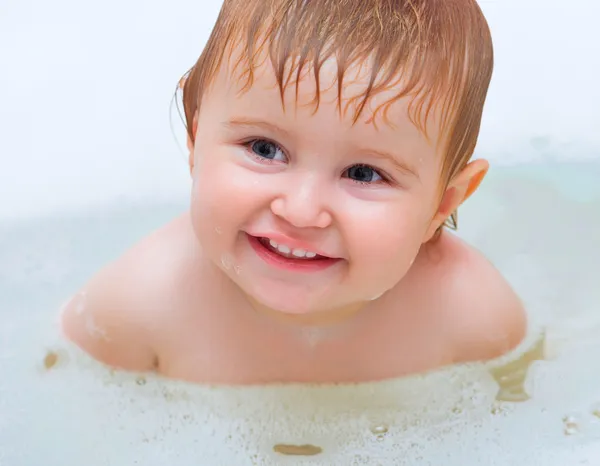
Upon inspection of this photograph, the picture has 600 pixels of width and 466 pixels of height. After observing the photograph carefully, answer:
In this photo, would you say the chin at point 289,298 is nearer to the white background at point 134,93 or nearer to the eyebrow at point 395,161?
the eyebrow at point 395,161

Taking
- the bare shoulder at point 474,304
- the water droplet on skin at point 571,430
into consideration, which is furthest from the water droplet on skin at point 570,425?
the bare shoulder at point 474,304

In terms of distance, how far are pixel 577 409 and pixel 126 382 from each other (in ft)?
1.85

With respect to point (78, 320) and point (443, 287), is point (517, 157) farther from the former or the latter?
point (78, 320)

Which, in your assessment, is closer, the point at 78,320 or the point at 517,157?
the point at 78,320

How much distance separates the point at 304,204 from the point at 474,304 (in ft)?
1.26

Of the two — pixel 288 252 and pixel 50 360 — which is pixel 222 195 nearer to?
pixel 288 252

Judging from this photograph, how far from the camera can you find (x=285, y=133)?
103 cm

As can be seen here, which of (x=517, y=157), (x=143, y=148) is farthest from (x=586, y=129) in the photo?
(x=143, y=148)

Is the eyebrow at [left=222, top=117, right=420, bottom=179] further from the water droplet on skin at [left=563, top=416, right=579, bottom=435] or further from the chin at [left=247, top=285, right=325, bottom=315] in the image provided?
the water droplet on skin at [left=563, top=416, right=579, bottom=435]

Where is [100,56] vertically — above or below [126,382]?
above

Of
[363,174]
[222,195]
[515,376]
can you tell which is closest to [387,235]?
[363,174]

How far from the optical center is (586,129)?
1.81m

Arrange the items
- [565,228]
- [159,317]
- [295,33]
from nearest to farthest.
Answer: [295,33]
[159,317]
[565,228]

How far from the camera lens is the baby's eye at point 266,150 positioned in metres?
1.06
